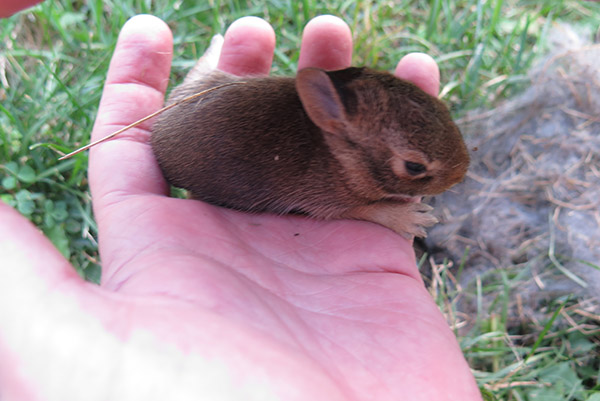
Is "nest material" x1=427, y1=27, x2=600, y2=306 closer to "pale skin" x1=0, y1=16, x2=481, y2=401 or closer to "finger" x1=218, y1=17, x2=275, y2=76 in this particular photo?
"pale skin" x1=0, y1=16, x2=481, y2=401

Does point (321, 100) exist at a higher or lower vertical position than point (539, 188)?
higher

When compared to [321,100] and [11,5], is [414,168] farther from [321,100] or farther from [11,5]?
[11,5]

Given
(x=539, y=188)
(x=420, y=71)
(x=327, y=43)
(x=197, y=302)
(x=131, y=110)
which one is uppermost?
(x=327, y=43)

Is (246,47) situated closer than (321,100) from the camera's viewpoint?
No

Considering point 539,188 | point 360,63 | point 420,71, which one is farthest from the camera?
point 360,63

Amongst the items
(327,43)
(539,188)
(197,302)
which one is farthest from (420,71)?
(197,302)

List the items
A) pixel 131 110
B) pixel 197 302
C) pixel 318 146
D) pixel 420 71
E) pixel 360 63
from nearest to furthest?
pixel 197 302 → pixel 318 146 → pixel 131 110 → pixel 420 71 → pixel 360 63
